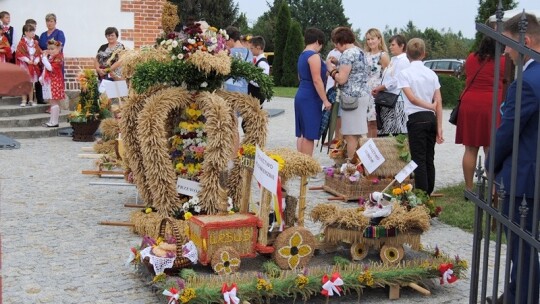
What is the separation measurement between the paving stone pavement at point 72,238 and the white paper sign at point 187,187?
1.97 ft

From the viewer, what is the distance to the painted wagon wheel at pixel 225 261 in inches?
207

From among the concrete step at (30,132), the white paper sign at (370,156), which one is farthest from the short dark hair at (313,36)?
the concrete step at (30,132)

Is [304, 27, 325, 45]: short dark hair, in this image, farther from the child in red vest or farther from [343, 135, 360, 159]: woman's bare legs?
the child in red vest

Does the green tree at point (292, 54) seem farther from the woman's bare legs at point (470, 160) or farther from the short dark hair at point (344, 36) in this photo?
the woman's bare legs at point (470, 160)

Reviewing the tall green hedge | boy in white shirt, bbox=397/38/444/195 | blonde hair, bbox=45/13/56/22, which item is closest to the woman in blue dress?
boy in white shirt, bbox=397/38/444/195

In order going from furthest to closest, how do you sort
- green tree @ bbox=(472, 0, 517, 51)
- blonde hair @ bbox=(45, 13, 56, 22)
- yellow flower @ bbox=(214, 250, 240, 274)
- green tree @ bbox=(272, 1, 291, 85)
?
green tree @ bbox=(272, 1, 291, 85) → green tree @ bbox=(472, 0, 517, 51) → blonde hair @ bbox=(45, 13, 56, 22) → yellow flower @ bbox=(214, 250, 240, 274)

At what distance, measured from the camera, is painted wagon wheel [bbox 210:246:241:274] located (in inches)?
207

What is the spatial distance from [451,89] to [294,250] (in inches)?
751

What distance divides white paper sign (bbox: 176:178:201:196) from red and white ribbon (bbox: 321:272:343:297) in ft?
6.30

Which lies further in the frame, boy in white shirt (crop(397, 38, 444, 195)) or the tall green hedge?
the tall green hedge

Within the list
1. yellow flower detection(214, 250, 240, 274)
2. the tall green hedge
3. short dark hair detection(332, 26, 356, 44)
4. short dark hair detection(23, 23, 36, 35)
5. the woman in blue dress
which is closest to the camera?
yellow flower detection(214, 250, 240, 274)

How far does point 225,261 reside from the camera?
530cm

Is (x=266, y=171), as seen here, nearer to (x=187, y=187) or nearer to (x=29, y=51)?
(x=187, y=187)

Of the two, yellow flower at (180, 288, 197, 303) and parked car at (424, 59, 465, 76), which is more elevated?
parked car at (424, 59, 465, 76)
